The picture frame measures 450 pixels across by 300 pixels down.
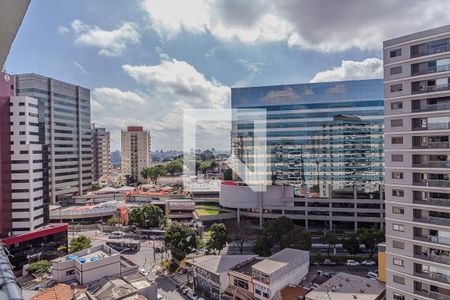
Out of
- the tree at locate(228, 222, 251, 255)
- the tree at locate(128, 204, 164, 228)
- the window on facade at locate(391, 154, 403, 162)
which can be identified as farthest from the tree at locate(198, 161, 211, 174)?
the window on facade at locate(391, 154, 403, 162)

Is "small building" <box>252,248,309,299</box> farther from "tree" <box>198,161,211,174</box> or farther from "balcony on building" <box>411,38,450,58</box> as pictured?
"tree" <box>198,161,211,174</box>

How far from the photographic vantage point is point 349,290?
30.9ft

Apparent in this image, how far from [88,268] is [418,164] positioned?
11.2m

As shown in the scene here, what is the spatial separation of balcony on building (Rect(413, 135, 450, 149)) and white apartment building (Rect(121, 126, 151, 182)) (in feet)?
136

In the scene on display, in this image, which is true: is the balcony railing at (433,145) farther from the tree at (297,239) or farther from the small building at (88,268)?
the small building at (88,268)

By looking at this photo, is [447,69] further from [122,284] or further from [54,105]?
[54,105]

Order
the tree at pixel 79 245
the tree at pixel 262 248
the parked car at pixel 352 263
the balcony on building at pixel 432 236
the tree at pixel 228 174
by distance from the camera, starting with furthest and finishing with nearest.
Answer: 1. the tree at pixel 228 174
2. the tree at pixel 79 245
3. the parked car at pixel 352 263
4. the tree at pixel 262 248
5. the balcony on building at pixel 432 236

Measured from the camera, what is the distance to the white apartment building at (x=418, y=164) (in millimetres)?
7535

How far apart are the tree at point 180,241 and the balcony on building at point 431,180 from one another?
9.52 m

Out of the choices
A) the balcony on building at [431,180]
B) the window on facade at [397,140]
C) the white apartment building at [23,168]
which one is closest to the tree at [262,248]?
the balcony on building at [431,180]

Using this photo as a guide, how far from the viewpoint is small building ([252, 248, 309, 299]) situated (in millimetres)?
9883

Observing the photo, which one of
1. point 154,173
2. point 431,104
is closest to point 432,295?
point 431,104

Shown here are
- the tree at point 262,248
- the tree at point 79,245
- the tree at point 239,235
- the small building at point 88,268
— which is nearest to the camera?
the small building at point 88,268

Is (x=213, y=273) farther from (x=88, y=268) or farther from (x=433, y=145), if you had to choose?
(x=433, y=145)
